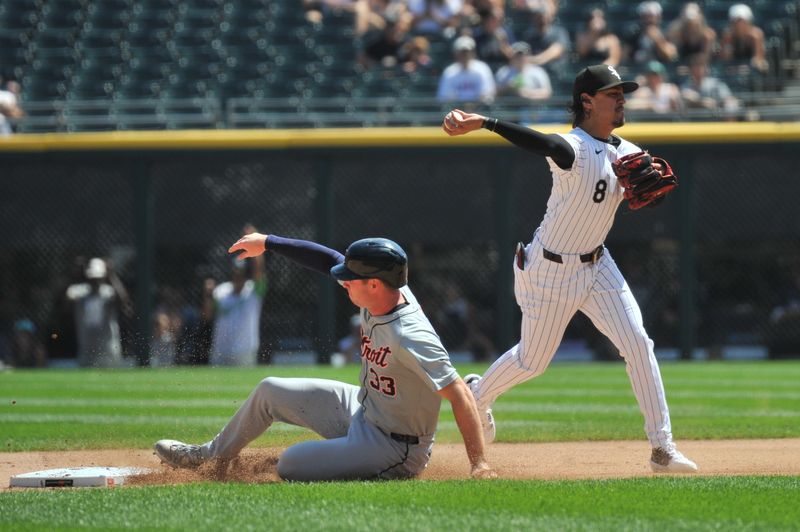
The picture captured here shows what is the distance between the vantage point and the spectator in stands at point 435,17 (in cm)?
1641

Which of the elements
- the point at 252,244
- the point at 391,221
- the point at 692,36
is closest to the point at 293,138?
the point at 391,221

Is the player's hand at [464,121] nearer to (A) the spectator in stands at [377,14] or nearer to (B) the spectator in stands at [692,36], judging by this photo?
(B) the spectator in stands at [692,36]

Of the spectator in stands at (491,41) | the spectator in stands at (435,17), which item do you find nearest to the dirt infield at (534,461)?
the spectator in stands at (491,41)

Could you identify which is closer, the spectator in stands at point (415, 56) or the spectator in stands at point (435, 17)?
the spectator in stands at point (415, 56)

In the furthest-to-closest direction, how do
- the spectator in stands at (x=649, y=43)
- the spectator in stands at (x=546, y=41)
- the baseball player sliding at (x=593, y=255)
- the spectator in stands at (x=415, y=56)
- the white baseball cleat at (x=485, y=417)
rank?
the spectator in stands at (x=415, y=56) → the spectator in stands at (x=546, y=41) → the spectator in stands at (x=649, y=43) → the white baseball cleat at (x=485, y=417) → the baseball player sliding at (x=593, y=255)

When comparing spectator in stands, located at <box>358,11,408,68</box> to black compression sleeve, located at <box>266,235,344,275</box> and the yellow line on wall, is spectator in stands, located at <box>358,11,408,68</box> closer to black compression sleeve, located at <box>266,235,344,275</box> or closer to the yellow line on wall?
the yellow line on wall

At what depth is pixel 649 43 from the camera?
606 inches

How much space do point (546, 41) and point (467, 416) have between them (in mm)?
11303

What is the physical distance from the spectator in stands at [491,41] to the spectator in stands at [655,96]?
1750 mm

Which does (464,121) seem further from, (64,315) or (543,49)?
(543,49)

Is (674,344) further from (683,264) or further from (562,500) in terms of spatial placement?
(562,500)

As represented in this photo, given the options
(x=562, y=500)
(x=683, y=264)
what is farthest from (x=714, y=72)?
(x=562, y=500)

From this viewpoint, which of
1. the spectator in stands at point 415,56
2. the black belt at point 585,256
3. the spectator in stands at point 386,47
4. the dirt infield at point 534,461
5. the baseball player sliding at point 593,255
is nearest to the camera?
the dirt infield at point 534,461

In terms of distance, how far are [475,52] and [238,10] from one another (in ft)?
Result: 11.7
